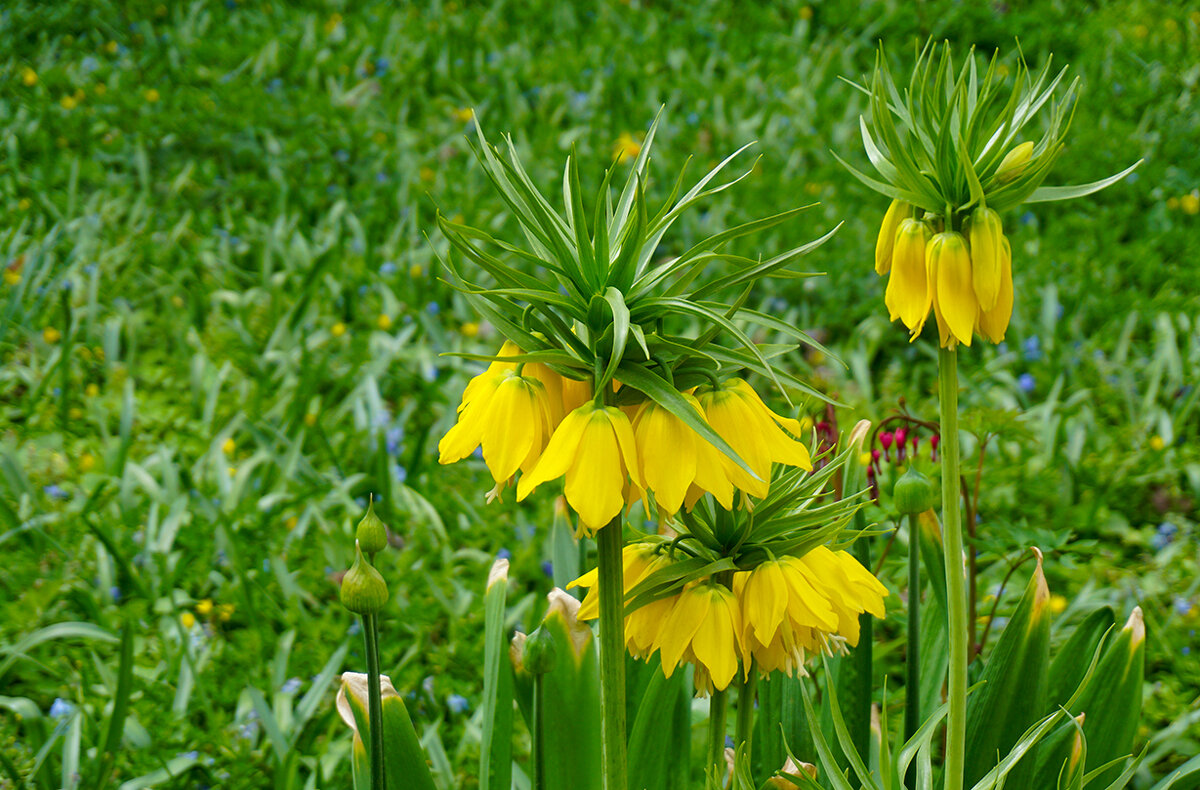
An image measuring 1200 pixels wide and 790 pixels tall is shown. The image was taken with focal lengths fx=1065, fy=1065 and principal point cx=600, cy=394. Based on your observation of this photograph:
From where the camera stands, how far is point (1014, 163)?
835mm

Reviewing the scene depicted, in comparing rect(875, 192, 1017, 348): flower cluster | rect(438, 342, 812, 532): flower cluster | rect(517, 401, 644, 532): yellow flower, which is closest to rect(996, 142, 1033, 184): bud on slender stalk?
rect(875, 192, 1017, 348): flower cluster

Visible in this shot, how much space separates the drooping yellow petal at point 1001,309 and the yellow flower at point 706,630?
31 centimetres

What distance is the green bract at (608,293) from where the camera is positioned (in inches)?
30.0

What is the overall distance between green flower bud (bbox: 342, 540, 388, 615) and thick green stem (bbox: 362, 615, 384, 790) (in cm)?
2

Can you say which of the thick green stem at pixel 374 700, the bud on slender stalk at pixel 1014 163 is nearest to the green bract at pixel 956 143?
the bud on slender stalk at pixel 1014 163

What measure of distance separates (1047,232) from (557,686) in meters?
3.03

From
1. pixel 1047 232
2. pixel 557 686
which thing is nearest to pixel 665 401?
pixel 557 686

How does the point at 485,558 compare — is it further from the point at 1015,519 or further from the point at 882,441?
the point at 1015,519

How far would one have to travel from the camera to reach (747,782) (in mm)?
971

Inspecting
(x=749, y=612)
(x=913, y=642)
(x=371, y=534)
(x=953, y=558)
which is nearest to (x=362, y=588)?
(x=371, y=534)

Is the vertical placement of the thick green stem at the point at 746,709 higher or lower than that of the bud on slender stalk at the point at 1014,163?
lower

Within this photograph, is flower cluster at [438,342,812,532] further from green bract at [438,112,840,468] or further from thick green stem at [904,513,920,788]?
thick green stem at [904,513,920,788]

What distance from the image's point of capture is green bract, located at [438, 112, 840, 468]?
76cm

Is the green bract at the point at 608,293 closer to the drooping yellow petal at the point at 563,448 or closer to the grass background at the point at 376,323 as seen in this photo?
the drooping yellow petal at the point at 563,448
